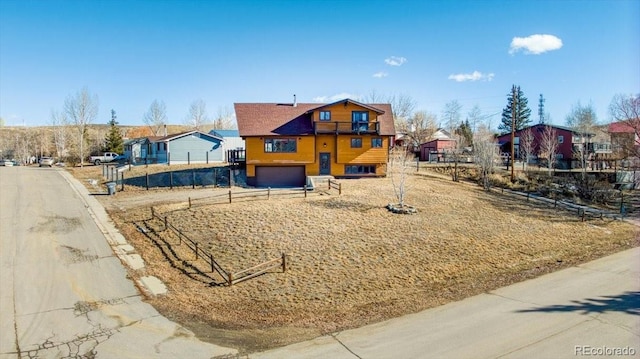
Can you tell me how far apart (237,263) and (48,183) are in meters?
25.8

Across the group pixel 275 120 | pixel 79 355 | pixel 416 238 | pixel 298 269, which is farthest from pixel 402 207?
pixel 79 355

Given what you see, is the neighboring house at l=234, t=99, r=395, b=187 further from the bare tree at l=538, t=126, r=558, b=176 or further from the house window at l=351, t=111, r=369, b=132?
the bare tree at l=538, t=126, r=558, b=176

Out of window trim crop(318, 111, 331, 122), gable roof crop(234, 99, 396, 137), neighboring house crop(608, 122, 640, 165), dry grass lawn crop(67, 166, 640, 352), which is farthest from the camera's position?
neighboring house crop(608, 122, 640, 165)

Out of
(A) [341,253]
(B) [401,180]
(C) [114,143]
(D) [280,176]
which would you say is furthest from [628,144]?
(C) [114,143]

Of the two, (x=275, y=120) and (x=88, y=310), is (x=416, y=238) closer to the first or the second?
(x=88, y=310)

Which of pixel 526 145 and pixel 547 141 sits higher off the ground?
pixel 547 141

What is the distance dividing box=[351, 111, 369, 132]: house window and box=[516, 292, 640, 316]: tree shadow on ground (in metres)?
22.7

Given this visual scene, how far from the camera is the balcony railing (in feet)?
104

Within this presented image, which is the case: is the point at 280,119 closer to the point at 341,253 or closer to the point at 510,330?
the point at 341,253

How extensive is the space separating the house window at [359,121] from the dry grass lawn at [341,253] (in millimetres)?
7441

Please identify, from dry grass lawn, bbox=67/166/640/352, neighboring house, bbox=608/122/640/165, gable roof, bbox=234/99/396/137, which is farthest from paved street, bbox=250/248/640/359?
neighboring house, bbox=608/122/640/165

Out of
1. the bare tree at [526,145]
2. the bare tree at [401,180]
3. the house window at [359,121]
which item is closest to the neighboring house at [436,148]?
the bare tree at [526,145]

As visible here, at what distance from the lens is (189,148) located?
1663 inches

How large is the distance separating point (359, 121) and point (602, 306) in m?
23.5
